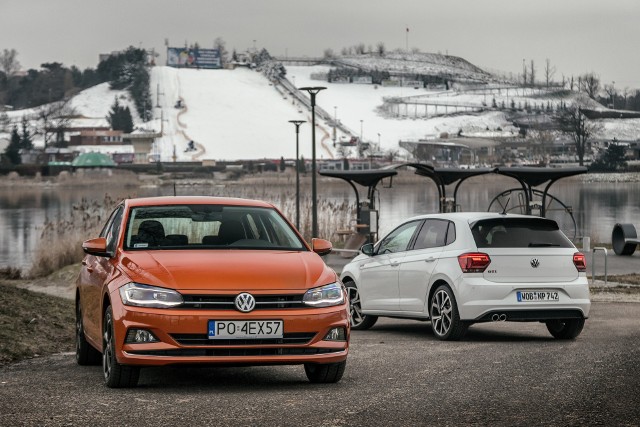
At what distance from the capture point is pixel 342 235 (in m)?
41.8

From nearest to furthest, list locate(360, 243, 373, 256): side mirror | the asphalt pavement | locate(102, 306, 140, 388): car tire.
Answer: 1. the asphalt pavement
2. locate(102, 306, 140, 388): car tire
3. locate(360, 243, 373, 256): side mirror

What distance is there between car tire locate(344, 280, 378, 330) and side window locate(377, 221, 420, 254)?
33.6 inches

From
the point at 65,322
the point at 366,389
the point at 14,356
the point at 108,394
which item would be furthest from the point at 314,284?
the point at 65,322

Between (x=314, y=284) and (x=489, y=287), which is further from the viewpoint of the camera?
(x=489, y=287)

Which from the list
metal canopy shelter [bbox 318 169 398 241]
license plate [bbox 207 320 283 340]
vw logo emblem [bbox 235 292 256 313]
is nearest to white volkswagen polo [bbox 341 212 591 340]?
license plate [bbox 207 320 283 340]

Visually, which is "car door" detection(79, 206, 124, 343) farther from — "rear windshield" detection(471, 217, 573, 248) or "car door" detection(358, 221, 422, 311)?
"car door" detection(358, 221, 422, 311)

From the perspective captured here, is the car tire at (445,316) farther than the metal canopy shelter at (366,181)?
No

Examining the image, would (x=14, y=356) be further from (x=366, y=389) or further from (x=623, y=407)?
(x=623, y=407)

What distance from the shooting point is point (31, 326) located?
48.5 ft

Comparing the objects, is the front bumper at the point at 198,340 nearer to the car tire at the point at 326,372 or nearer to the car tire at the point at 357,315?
the car tire at the point at 326,372

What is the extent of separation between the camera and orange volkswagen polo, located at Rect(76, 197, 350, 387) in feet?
31.5

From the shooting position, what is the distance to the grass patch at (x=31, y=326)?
1326 cm

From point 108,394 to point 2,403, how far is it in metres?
0.78

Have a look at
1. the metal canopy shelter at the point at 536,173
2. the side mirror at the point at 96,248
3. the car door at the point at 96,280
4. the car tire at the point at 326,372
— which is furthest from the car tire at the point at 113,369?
the metal canopy shelter at the point at 536,173
